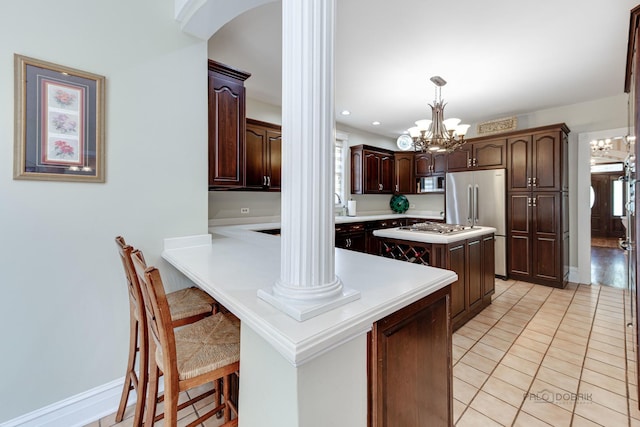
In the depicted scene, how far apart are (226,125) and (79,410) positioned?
6.88 feet

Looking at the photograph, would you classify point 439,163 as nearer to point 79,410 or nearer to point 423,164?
point 423,164

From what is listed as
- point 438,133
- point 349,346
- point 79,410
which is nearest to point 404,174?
point 438,133

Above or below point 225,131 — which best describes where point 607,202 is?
below

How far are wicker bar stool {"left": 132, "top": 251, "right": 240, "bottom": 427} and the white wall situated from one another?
81cm

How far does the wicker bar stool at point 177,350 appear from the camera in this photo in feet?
3.06

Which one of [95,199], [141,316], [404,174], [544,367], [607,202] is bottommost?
[544,367]

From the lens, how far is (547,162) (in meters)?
3.87

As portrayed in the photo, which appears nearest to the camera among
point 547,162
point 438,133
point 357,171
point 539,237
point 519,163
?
point 438,133

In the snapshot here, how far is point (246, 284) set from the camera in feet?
3.68

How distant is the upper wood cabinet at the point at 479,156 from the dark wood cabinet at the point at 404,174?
853 mm

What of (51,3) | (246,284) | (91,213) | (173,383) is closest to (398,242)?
(246,284)

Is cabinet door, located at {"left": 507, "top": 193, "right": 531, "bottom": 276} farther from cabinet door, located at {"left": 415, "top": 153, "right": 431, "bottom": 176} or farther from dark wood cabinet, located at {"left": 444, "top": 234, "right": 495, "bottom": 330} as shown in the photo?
cabinet door, located at {"left": 415, "top": 153, "right": 431, "bottom": 176}

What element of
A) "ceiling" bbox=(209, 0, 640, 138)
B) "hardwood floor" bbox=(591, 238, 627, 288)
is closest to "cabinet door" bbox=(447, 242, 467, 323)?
"ceiling" bbox=(209, 0, 640, 138)

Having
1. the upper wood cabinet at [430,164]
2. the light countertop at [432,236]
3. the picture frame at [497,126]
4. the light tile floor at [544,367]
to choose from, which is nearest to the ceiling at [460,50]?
the picture frame at [497,126]
